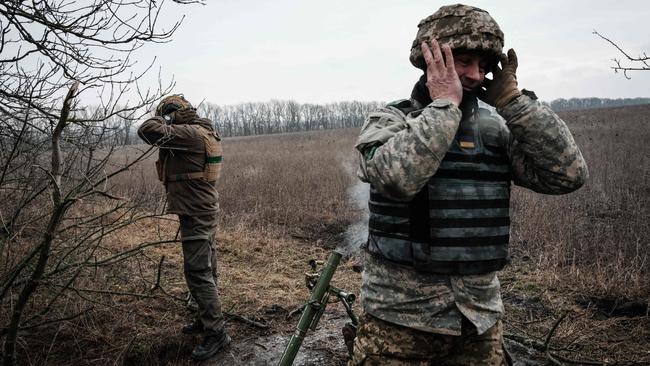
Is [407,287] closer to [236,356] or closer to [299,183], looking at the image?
[236,356]

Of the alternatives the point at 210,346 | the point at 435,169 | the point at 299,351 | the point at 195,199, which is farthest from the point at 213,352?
the point at 435,169

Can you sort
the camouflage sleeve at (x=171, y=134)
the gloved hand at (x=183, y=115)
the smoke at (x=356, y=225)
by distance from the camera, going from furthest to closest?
1. the smoke at (x=356, y=225)
2. the gloved hand at (x=183, y=115)
3. the camouflage sleeve at (x=171, y=134)

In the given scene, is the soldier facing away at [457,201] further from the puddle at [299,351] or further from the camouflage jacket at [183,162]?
the camouflage jacket at [183,162]

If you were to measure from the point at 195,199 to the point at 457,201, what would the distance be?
2.58 m

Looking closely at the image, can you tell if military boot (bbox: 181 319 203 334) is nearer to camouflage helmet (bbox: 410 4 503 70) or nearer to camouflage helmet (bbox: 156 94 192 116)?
camouflage helmet (bbox: 156 94 192 116)

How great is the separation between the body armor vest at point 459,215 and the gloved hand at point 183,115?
2597mm

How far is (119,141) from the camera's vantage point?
2902mm

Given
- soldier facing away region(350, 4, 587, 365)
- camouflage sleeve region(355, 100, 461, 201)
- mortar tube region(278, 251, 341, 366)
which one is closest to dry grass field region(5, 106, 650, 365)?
mortar tube region(278, 251, 341, 366)

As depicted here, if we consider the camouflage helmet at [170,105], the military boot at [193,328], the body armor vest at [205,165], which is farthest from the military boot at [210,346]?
the camouflage helmet at [170,105]

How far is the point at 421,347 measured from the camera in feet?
5.43

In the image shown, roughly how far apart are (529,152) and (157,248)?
6.34 meters

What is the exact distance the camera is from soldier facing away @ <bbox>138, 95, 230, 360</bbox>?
11.6 feet

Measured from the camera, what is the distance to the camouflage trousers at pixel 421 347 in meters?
1.65

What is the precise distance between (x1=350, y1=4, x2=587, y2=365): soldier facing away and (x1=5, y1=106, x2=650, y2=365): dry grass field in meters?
1.59
